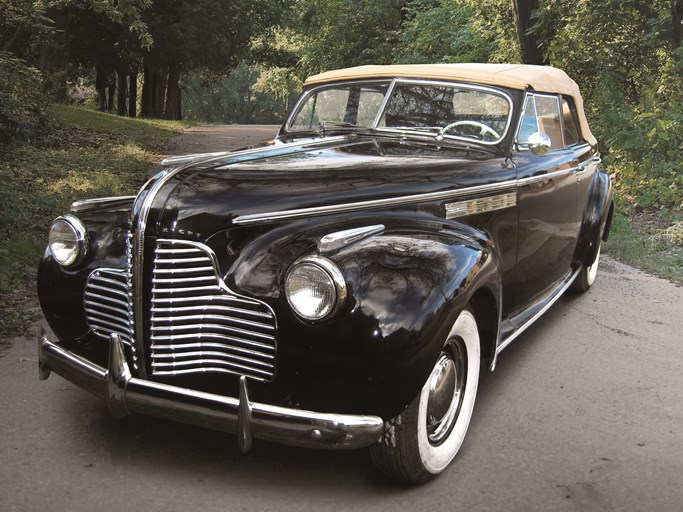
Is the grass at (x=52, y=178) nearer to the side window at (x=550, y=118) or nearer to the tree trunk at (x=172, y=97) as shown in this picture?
the side window at (x=550, y=118)

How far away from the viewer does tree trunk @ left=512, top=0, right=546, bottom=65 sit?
40.2 ft

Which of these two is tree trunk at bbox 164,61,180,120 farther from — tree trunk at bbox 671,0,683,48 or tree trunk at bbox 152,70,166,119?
tree trunk at bbox 671,0,683,48

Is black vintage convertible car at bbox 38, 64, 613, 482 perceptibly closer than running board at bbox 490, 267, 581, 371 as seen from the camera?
Yes

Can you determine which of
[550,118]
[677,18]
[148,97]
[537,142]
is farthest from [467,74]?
[148,97]

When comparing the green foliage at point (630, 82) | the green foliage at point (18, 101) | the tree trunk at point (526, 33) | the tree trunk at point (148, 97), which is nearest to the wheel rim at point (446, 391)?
the green foliage at point (18, 101)

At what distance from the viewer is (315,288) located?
272 centimetres

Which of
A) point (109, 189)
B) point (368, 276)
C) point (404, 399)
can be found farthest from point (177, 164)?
point (109, 189)

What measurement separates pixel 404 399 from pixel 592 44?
35.7ft

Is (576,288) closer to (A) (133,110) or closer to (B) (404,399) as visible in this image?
(B) (404,399)

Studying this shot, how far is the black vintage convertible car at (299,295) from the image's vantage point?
270cm

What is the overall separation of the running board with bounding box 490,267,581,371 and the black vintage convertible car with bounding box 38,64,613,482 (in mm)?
57

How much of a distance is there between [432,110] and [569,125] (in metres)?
1.61

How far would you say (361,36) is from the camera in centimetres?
2220

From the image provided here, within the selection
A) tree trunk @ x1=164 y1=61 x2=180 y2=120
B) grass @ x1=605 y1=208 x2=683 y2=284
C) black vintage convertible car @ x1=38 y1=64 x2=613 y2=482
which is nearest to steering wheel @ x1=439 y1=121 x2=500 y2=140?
black vintage convertible car @ x1=38 y1=64 x2=613 y2=482
